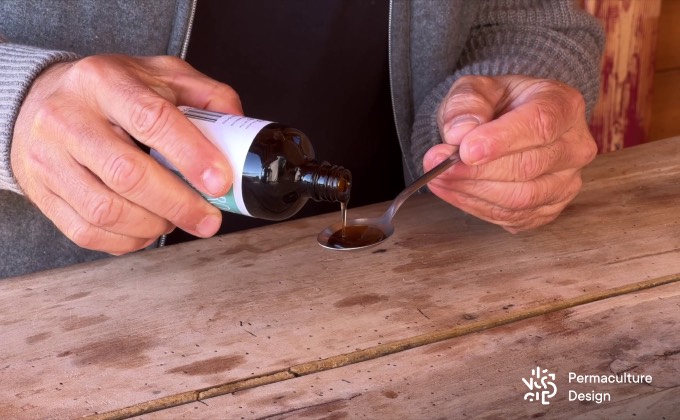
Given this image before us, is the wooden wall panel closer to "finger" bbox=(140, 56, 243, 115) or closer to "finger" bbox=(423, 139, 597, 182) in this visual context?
"finger" bbox=(423, 139, 597, 182)

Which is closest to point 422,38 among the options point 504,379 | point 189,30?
point 189,30

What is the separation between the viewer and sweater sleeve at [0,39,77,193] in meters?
0.95

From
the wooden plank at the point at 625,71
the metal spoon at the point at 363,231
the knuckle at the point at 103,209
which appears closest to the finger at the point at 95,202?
the knuckle at the point at 103,209

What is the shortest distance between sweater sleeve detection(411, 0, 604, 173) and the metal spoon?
0.19 meters

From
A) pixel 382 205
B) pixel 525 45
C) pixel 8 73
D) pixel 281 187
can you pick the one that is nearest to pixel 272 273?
pixel 281 187

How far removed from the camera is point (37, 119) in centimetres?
91

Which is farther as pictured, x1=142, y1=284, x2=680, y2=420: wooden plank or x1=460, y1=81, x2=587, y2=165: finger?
x1=460, y1=81, x2=587, y2=165: finger

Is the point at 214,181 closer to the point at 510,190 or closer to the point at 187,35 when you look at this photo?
the point at 510,190

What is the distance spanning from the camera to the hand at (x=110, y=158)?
846mm

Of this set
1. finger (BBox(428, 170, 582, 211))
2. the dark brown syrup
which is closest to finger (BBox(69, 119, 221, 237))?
the dark brown syrup

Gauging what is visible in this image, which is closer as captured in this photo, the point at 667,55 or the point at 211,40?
the point at 211,40

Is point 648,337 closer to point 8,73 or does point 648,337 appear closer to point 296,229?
point 296,229

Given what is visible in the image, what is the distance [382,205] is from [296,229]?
0.47 feet

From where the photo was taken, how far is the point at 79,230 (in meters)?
0.93
